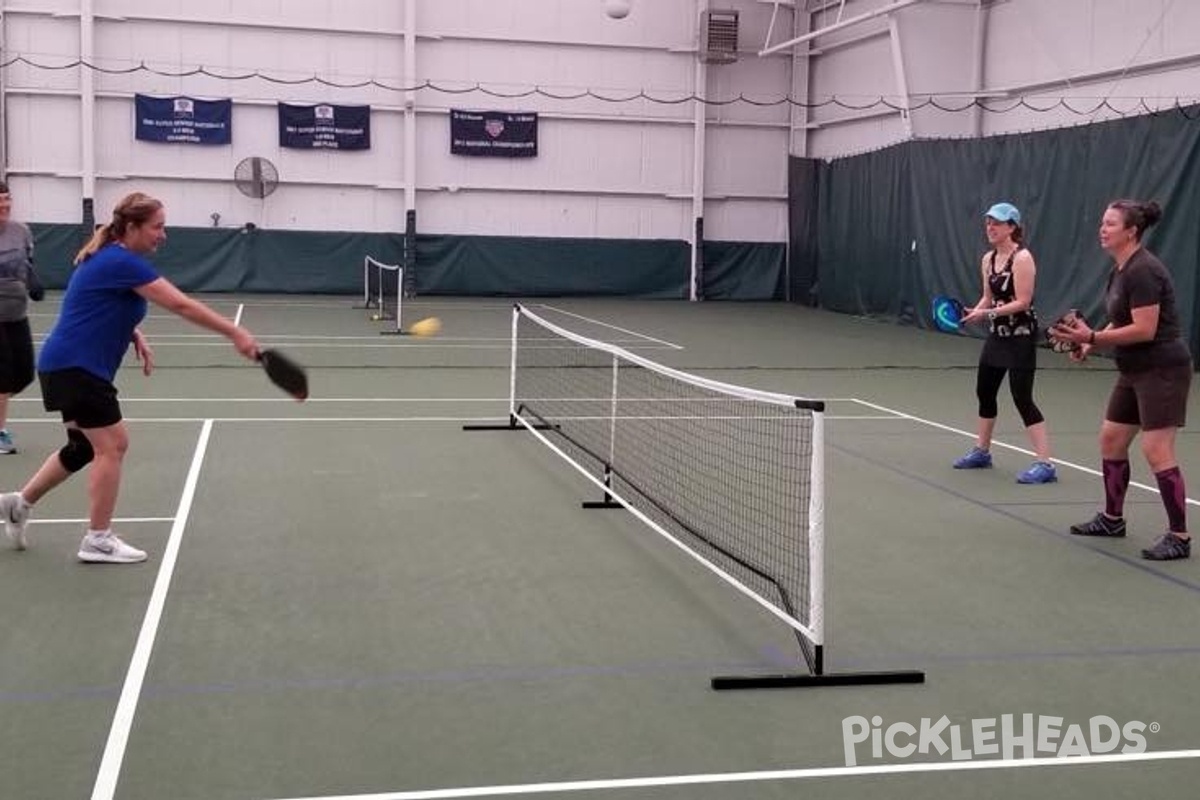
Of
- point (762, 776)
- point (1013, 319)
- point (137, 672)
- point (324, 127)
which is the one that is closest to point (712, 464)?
point (1013, 319)

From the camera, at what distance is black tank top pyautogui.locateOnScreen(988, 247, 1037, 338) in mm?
8180

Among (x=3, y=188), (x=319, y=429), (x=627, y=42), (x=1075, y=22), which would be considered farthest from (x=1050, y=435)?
(x=627, y=42)

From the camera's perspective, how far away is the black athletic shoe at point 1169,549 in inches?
247

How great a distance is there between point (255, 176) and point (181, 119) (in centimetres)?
186

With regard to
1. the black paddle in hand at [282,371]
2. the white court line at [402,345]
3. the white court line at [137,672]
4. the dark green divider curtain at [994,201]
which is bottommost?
the white court line at [137,672]

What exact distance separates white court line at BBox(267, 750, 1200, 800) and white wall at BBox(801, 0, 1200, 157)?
14.3 m

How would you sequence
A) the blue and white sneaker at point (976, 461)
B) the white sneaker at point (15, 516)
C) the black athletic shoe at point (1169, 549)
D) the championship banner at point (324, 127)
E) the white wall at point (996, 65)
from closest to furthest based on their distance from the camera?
the white sneaker at point (15, 516) < the black athletic shoe at point (1169, 549) < the blue and white sneaker at point (976, 461) < the white wall at point (996, 65) < the championship banner at point (324, 127)

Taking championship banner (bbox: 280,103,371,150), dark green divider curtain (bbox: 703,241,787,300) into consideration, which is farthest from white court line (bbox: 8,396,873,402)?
dark green divider curtain (bbox: 703,241,787,300)

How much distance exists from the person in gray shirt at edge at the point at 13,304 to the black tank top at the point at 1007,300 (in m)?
6.25

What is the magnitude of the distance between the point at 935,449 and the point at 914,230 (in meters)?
13.0

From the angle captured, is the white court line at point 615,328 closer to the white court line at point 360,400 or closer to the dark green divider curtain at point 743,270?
the dark green divider curtain at point 743,270

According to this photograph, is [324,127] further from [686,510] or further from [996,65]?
[686,510]

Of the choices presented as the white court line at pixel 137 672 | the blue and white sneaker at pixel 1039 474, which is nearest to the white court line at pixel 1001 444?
the blue and white sneaker at pixel 1039 474

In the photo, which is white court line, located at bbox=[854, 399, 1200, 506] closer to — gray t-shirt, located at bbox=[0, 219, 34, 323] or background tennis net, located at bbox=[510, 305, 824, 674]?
background tennis net, located at bbox=[510, 305, 824, 674]
